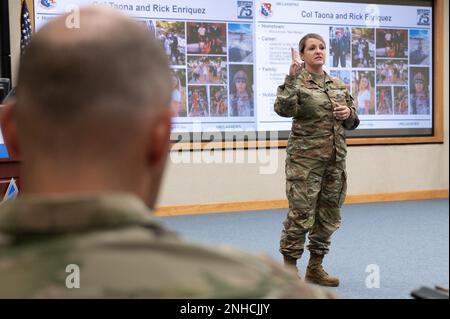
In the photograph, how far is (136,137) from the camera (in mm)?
667

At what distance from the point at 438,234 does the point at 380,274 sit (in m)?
1.56

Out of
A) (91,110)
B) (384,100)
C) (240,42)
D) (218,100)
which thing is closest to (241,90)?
(218,100)

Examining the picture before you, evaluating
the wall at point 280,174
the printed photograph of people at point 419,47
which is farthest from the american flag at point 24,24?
the printed photograph of people at point 419,47

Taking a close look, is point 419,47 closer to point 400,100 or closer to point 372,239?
point 400,100

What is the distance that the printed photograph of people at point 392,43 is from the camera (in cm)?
710

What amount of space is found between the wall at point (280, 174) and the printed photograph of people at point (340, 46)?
94 centimetres

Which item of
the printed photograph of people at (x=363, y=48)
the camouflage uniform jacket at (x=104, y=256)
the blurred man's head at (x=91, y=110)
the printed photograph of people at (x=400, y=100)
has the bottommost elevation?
the camouflage uniform jacket at (x=104, y=256)

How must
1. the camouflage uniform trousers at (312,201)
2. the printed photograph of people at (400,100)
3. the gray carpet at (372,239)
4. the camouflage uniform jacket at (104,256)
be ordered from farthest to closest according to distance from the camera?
the printed photograph of people at (400,100) < the gray carpet at (372,239) < the camouflage uniform trousers at (312,201) < the camouflage uniform jacket at (104,256)

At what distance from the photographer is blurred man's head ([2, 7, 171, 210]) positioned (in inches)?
25.3

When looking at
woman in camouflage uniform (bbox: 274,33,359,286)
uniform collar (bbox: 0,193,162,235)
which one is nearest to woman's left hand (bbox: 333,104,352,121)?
woman in camouflage uniform (bbox: 274,33,359,286)

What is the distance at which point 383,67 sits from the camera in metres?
7.13

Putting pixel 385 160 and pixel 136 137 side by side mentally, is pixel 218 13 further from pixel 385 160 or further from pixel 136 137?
pixel 136 137

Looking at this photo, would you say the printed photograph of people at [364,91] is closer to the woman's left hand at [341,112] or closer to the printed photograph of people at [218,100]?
the printed photograph of people at [218,100]
